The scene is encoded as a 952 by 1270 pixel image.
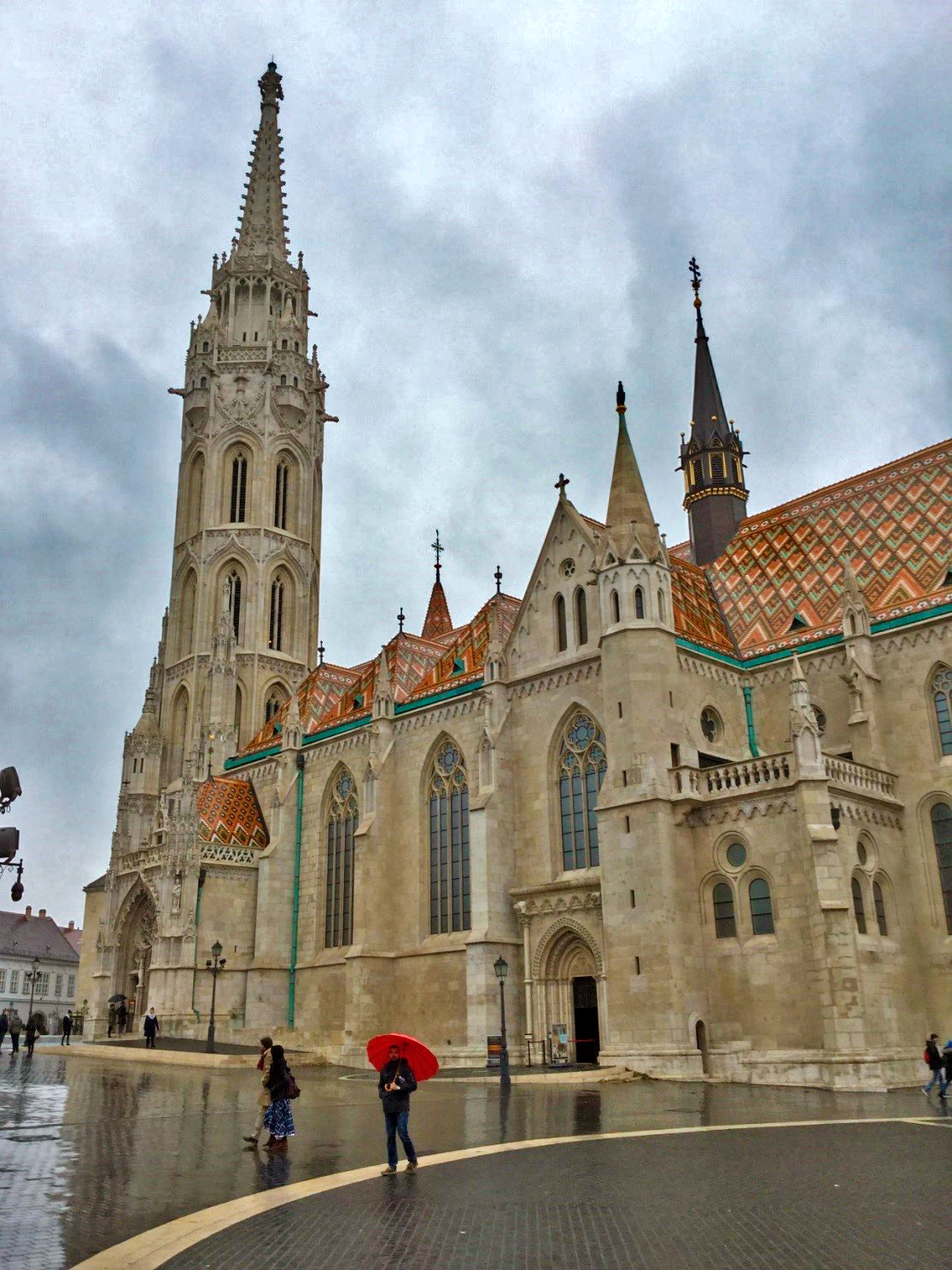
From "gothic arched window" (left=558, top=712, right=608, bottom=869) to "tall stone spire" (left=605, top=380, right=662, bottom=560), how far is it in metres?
5.58

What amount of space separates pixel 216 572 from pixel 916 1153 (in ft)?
163

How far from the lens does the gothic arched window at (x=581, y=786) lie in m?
33.8

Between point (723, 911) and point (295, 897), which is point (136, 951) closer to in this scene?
point (295, 897)

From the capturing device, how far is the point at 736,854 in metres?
29.2

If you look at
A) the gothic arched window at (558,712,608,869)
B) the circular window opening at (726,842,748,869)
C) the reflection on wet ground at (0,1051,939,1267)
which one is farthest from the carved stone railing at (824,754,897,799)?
the reflection on wet ground at (0,1051,939,1267)

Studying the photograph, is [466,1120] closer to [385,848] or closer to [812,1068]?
[812,1068]

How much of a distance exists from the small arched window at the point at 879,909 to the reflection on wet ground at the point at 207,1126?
4252 mm

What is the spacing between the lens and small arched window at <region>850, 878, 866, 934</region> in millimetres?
27417

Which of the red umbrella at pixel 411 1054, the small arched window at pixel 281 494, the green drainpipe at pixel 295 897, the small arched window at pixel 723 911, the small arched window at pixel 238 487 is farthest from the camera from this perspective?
the small arched window at pixel 281 494

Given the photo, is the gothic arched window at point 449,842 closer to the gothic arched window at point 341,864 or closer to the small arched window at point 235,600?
the gothic arched window at point 341,864

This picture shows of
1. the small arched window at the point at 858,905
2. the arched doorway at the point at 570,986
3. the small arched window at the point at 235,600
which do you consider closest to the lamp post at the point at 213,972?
the arched doorway at the point at 570,986

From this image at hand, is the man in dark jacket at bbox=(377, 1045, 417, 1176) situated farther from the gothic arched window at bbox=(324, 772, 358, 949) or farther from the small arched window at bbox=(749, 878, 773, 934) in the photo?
the gothic arched window at bbox=(324, 772, 358, 949)

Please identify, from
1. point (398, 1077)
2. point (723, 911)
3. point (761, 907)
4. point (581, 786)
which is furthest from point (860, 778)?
point (398, 1077)

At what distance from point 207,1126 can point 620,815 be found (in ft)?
51.3
